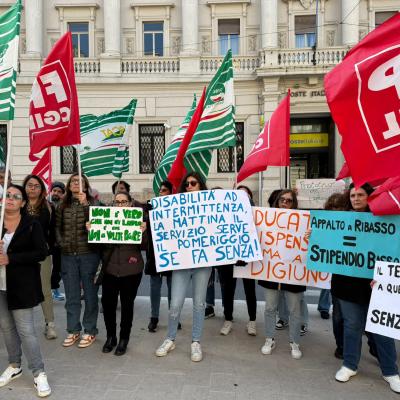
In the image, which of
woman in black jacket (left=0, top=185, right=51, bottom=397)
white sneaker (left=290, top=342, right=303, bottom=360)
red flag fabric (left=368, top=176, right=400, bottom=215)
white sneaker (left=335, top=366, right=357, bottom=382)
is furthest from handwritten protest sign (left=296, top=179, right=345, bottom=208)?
woman in black jacket (left=0, top=185, right=51, bottom=397)

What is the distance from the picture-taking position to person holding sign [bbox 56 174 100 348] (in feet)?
14.4

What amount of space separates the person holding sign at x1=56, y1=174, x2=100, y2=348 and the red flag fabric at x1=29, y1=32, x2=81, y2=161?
1.66 feet

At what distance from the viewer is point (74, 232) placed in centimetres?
439

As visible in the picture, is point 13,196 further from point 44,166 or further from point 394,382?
point 44,166

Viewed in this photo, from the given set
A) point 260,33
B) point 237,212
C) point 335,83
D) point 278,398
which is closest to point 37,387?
point 278,398

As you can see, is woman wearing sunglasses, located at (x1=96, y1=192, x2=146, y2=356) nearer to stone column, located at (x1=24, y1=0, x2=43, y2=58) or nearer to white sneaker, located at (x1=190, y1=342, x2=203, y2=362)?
white sneaker, located at (x1=190, y1=342, x2=203, y2=362)

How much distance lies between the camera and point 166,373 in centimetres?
386

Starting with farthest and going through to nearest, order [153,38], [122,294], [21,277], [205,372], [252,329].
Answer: [153,38], [252,329], [122,294], [205,372], [21,277]

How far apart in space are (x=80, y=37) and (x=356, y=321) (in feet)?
61.3

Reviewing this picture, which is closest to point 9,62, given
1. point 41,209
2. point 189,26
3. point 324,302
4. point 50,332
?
point 41,209

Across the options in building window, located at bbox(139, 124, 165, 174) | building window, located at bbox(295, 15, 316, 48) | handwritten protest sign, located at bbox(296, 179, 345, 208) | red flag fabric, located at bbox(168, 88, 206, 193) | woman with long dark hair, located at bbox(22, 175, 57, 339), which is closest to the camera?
woman with long dark hair, located at bbox(22, 175, 57, 339)

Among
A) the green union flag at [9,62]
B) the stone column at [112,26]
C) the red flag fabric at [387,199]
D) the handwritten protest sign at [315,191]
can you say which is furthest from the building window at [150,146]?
the red flag fabric at [387,199]

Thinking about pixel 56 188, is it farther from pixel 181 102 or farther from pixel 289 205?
pixel 181 102

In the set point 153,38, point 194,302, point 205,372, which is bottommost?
point 205,372
